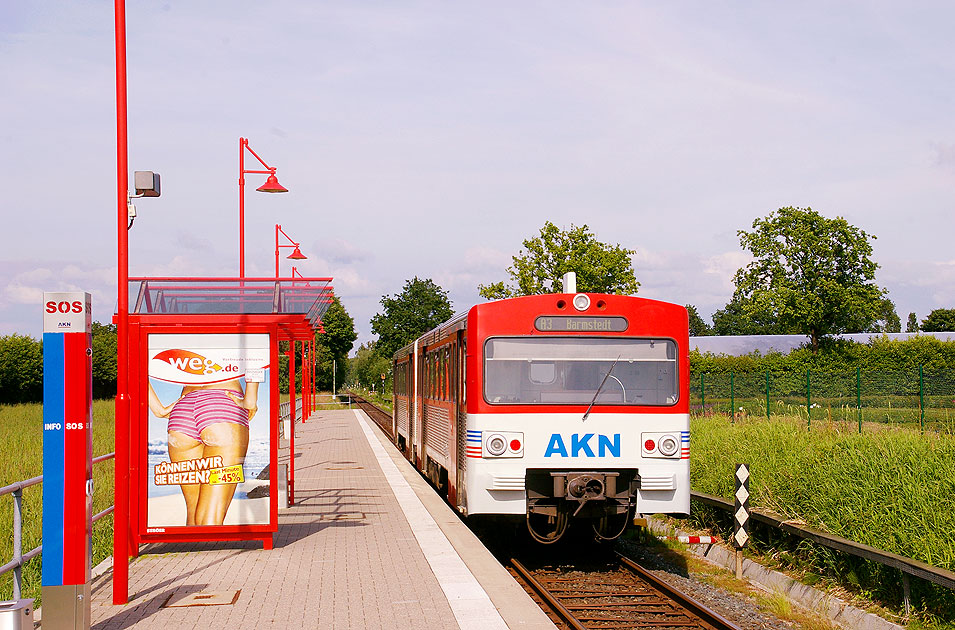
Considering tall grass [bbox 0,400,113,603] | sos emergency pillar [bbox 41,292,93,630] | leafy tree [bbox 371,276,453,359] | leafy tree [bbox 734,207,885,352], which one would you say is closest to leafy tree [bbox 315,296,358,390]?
leafy tree [bbox 371,276,453,359]

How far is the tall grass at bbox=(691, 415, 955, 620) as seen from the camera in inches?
330

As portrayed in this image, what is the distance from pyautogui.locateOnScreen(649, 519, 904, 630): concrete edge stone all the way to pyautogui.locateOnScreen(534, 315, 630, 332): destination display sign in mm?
3081

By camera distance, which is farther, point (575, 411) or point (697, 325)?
point (697, 325)

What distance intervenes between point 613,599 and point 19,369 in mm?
56403

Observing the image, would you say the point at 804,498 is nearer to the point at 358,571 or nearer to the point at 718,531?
the point at 718,531

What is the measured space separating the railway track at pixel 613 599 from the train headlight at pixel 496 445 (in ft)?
4.41

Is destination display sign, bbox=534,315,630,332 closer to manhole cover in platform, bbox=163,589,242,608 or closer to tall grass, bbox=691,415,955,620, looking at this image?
tall grass, bbox=691,415,955,620

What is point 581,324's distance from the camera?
10.5 metres

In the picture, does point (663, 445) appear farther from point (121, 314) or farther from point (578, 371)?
point (121, 314)

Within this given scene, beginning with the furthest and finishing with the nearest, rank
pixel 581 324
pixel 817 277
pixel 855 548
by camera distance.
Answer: pixel 817 277 < pixel 581 324 < pixel 855 548

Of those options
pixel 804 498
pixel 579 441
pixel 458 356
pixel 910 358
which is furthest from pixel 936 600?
pixel 910 358

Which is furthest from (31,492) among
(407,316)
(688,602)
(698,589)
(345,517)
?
(407,316)

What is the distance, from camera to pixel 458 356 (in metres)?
11.5

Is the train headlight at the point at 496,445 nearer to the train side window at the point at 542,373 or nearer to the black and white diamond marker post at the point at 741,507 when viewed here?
the train side window at the point at 542,373
